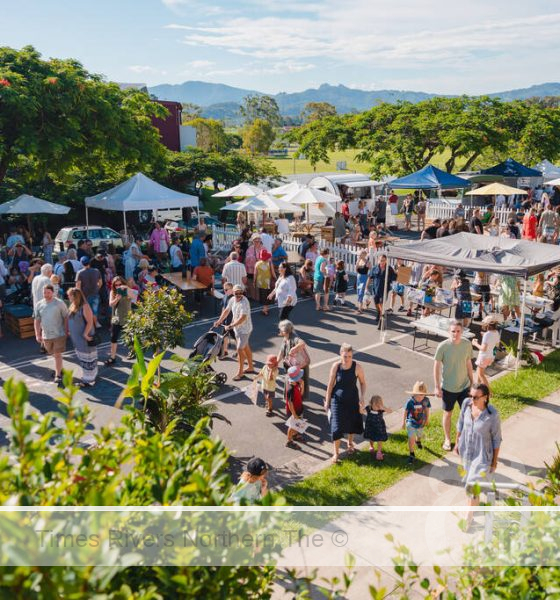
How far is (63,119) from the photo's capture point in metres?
17.1

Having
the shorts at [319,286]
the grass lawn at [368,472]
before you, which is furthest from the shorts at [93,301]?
the grass lawn at [368,472]

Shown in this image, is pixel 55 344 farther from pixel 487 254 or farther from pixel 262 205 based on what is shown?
pixel 262 205

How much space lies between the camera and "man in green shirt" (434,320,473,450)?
7.43 meters

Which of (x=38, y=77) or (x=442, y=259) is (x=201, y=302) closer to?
(x=442, y=259)

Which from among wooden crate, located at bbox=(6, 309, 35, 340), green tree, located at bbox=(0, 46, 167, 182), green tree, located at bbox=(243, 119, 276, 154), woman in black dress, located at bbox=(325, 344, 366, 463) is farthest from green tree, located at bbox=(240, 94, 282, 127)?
woman in black dress, located at bbox=(325, 344, 366, 463)

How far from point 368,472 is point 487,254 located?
5.20m

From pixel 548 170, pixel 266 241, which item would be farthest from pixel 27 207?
pixel 548 170

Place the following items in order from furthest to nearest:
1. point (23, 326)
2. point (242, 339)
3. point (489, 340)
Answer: point (23, 326), point (242, 339), point (489, 340)

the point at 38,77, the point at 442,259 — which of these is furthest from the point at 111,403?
the point at 38,77

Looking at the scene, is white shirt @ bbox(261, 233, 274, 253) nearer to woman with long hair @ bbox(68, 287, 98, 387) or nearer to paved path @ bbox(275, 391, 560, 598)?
woman with long hair @ bbox(68, 287, 98, 387)

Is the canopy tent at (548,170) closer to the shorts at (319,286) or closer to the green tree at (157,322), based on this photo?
the shorts at (319,286)

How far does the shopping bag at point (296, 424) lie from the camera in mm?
7781

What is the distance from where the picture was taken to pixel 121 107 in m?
19.6

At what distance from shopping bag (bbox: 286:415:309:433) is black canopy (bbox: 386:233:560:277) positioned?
14.7 ft
